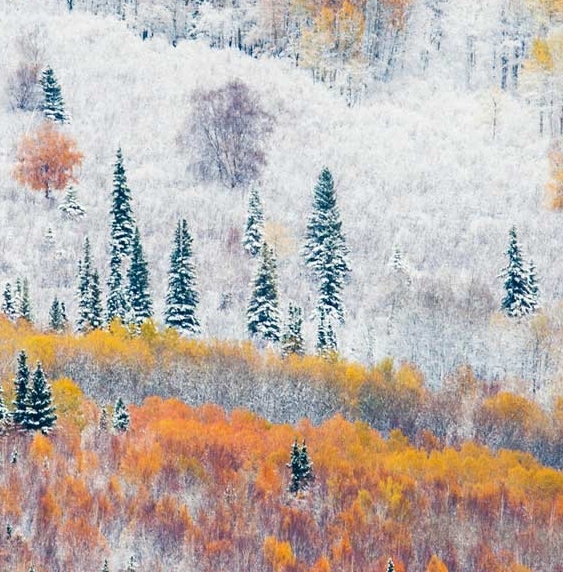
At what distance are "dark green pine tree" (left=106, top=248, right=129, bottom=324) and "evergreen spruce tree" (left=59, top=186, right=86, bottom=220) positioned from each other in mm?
6778

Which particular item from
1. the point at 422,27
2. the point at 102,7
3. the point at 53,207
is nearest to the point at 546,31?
the point at 422,27

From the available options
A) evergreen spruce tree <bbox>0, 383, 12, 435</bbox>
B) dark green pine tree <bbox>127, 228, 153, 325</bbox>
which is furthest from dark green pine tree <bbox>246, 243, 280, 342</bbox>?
evergreen spruce tree <bbox>0, 383, 12, 435</bbox>

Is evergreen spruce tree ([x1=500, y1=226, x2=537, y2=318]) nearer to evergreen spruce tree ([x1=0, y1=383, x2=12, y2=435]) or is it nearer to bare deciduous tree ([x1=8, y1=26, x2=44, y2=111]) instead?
evergreen spruce tree ([x1=0, y1=383, x2=12, y2=435])

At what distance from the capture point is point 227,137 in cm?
6781

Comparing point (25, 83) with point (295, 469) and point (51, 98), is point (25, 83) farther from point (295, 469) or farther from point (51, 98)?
point (295, 469)

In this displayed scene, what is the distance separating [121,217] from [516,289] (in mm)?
25228

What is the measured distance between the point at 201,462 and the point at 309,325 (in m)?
16.8

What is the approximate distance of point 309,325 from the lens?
172ft

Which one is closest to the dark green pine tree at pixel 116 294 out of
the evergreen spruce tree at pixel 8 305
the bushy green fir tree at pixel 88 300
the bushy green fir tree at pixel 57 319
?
the bushy green fir tree at pixel 88 300

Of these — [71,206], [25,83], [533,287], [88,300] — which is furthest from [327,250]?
[25,83]

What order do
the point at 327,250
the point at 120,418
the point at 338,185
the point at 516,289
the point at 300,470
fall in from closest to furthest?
the point at 300,470 < the point at 120,418 < the point at 516,289 < the point at 327,250 < the point at 338,185

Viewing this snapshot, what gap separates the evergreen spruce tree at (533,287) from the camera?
175 feet

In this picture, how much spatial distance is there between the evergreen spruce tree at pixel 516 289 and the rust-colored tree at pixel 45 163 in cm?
3065

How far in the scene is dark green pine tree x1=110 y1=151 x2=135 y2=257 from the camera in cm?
5656
